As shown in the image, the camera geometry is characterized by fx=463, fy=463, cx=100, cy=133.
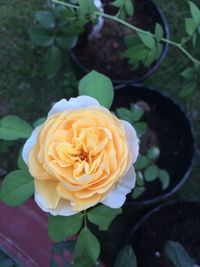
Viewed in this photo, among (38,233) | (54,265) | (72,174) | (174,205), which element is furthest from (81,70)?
(72,174)

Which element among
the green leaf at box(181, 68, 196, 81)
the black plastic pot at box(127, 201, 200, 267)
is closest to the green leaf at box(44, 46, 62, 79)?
the green leaf at box(181, 68, 196, 81)

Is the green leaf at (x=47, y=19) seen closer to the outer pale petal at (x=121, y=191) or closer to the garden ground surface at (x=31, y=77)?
the garden ground surface at (x=31, y=77)

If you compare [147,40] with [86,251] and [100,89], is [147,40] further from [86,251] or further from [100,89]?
[86,251]

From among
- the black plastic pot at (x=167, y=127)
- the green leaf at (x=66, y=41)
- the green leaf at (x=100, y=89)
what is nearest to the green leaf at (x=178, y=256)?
the green leaf at (x=100, y=89)

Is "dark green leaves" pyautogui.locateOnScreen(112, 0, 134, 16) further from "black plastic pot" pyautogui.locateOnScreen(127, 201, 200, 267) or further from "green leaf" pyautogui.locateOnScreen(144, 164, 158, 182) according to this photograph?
"black plastic pot" pyautogui.locateOnScreen(127, 201, 200, 267)

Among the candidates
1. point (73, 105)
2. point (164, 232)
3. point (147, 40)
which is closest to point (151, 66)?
point (147, 40)

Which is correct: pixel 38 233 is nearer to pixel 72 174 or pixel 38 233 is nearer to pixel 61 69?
pixel 72 174
